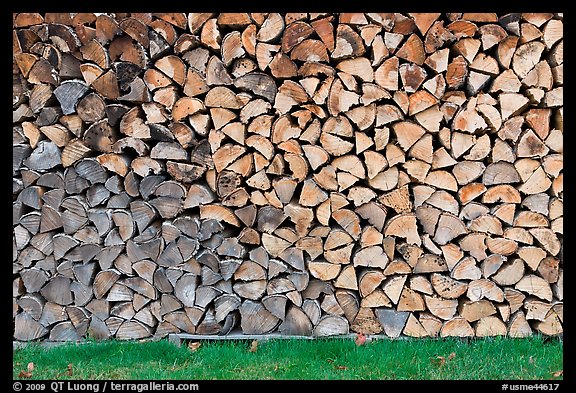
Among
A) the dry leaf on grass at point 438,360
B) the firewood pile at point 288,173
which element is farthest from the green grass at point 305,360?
the firewood pile at point 288,173

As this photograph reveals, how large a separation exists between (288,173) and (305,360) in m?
1.15

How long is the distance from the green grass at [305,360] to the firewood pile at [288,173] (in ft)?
0.40

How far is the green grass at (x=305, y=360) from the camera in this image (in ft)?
12.5

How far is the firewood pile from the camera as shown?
395 centimetres

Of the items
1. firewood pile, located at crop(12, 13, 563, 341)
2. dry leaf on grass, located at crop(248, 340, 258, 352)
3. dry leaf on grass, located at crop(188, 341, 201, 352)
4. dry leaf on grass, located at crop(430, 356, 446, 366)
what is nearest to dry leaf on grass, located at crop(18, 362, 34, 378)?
firewood pile, located at crop(12, 13, 563, 341)

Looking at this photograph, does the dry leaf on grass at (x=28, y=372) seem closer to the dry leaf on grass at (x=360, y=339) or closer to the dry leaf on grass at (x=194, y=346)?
the dry leaf on grass at (x=194, y=346)

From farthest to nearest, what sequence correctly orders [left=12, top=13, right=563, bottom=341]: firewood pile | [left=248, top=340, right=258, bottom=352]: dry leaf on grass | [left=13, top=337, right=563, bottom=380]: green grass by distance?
[left=248, top=340, right=258, bottom=352]: dry leaf on grass, [left=12, top=13, right=563, bottom=341]: firewood pile, [left=13, top=337, right=563, bottom=380]: green grass

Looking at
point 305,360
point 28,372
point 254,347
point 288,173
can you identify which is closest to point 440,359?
point 305,360

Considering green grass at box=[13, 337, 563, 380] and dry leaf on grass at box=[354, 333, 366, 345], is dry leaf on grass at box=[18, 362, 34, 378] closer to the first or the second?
green grass at box=[13, 337, 563, 380]

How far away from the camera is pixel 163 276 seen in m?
4.14

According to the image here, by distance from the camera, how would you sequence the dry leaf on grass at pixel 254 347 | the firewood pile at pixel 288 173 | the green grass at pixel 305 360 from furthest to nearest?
the dry leaf on grass at pixel 254 347 < the firewood pile at pixel 288 173 < the green grass at pixel 305 360

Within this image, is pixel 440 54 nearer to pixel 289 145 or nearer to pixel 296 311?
pixel 289 145

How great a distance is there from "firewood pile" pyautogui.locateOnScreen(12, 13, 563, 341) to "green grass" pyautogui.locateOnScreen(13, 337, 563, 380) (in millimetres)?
121

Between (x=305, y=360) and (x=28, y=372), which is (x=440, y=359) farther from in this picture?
(x=28, y=372)
